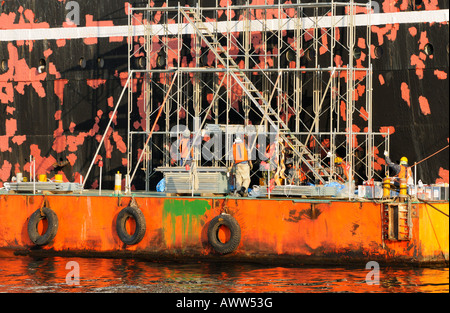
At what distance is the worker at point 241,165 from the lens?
27.1m

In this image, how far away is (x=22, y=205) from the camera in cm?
2861

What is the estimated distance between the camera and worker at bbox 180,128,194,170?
93.8ft

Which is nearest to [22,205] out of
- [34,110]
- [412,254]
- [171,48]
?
[34,110]

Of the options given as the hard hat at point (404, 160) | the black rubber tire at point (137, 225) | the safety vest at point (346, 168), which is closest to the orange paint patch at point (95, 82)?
the black rubber tire at point (137, 225)

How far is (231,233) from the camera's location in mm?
25719

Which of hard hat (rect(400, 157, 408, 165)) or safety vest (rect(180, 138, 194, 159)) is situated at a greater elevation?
safety vest (rect(180, 138, 194, 159))

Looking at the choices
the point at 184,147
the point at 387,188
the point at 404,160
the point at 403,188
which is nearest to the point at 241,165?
the point at 184,147

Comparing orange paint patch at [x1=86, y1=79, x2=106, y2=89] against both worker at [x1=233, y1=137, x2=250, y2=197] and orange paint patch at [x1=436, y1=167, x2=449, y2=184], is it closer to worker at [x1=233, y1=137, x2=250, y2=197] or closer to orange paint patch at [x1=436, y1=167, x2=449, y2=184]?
worker at [x1=233, y1=137, x2=250, y2=197]

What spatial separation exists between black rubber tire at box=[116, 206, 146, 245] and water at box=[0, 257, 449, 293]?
0.77 metres

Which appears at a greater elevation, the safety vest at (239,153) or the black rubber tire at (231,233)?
the safety vest at (239,153)

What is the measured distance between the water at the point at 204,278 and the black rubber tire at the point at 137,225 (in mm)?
772

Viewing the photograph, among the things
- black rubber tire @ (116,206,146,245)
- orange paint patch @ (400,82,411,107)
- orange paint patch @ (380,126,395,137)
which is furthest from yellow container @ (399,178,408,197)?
black rubber tire @ (116,206,146,245)

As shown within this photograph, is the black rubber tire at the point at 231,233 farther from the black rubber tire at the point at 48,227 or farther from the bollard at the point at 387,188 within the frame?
the black rubber tire at the point at 48,227

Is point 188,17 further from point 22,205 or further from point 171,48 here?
point 22,205
